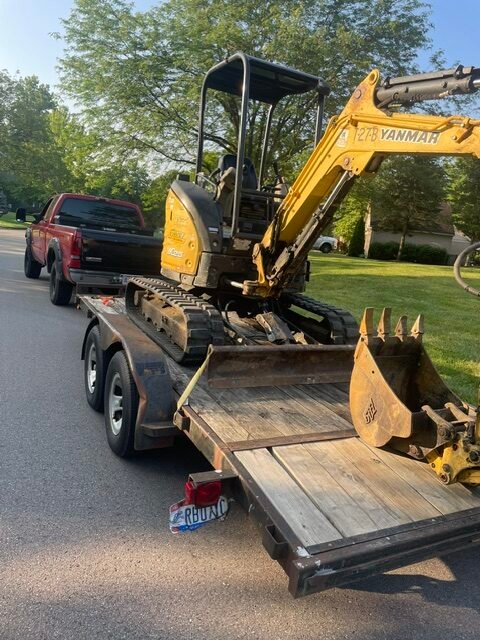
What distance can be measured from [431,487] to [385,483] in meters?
0.27

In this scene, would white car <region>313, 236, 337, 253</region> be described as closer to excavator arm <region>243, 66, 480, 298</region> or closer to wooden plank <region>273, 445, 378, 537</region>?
excavator arm <region>243, 66, 480, 298</region>

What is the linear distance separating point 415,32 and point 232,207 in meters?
16.9

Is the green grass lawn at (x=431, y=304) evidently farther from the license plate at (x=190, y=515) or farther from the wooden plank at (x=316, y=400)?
the license plate at (x=190, y=515)

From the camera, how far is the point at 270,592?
296 centimetres

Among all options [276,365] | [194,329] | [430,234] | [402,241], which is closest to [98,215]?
[194,329]

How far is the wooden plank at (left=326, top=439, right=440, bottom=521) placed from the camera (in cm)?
287

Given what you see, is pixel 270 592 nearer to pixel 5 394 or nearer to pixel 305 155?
pixel 5 394

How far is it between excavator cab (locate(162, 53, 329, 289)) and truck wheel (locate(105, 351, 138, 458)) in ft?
4.85

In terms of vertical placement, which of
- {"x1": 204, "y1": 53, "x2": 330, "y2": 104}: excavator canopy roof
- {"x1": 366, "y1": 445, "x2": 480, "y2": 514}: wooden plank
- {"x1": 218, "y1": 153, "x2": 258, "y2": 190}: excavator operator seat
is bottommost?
{"x1": 366, "y1": 445, "x2": 480, "y2": 514}: wooden plank

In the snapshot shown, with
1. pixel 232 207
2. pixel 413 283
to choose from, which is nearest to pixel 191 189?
pixel 232 207

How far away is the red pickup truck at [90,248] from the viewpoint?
9258 mm

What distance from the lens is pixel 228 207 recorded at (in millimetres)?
5898

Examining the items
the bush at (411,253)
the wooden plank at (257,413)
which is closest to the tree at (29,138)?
the bush at (411,253)

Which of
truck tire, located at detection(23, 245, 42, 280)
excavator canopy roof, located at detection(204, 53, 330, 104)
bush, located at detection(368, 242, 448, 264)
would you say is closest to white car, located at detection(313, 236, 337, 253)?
bush, located at detection(368, 242, 448, 264)
